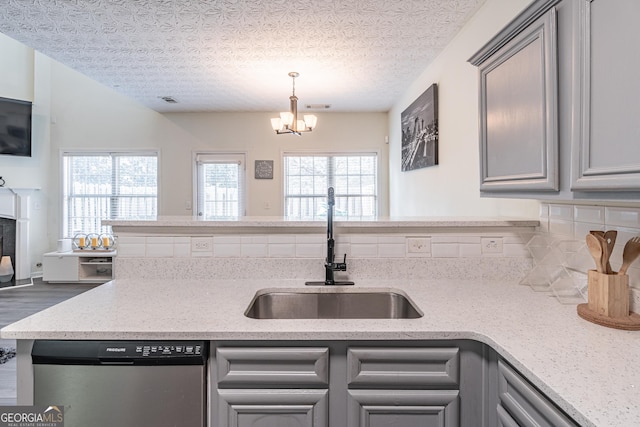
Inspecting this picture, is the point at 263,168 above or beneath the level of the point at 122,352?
above

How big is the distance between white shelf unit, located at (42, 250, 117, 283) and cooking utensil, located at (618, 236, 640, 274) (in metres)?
5.64

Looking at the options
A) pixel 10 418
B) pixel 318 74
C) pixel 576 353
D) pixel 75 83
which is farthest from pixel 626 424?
pixel 75 83

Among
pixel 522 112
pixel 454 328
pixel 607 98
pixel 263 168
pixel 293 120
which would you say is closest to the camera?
pixel 607 98

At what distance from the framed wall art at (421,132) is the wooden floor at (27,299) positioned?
12.9ft

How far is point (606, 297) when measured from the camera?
1073mm

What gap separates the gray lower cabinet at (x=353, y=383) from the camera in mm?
1024

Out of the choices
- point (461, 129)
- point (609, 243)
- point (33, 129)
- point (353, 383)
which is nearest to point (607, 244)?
point (609, 243)

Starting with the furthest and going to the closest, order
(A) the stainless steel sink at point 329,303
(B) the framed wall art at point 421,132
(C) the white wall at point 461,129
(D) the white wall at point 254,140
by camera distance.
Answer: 1. (D) the white wall at point 254,140
2. (B) the framed wall art at point 421,132
3. (C) the white wall at point 461,129
4. (A) the stainless steel sink at point 329,303

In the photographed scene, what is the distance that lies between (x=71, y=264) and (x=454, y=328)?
18.7 feet

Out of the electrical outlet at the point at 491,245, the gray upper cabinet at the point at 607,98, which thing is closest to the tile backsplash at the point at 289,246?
the electrical outlet at the point at 491,245

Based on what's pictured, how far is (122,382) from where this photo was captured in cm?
102

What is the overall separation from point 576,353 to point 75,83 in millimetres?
6919

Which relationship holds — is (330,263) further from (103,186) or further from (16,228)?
(16,228)

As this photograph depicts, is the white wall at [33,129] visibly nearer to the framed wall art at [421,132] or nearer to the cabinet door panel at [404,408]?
the framed wall art at [421,132]
